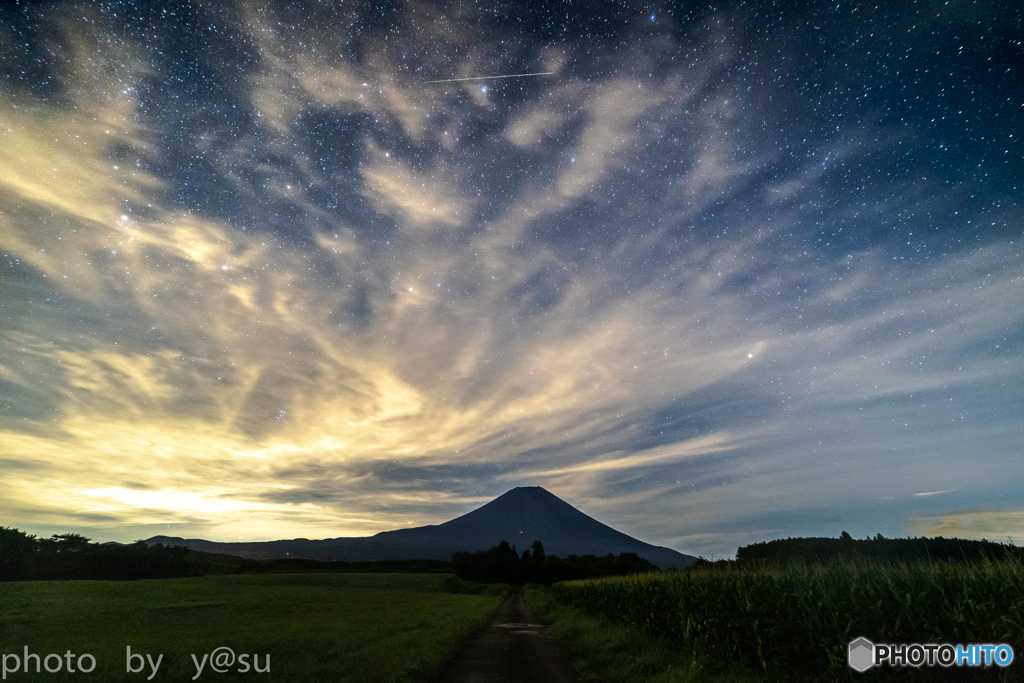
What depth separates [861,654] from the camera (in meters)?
12.3

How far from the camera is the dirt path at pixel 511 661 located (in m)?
15.6

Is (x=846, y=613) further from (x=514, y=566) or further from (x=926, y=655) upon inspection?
(x=514, y=566)

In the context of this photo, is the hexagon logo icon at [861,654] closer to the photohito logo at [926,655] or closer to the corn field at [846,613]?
the photohito logo at [926,655]

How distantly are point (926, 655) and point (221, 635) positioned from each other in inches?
1375

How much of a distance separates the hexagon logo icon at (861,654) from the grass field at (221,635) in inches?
475

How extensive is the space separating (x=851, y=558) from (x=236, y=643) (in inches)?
1113

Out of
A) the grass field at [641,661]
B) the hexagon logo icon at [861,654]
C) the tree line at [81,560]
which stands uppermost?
the hexagon logo icon at [861,654]

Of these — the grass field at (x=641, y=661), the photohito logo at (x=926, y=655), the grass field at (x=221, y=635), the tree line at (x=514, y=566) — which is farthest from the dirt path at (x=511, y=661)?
the tree line at (x=514, y=566)

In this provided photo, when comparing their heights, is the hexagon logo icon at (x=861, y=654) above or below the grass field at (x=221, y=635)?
above

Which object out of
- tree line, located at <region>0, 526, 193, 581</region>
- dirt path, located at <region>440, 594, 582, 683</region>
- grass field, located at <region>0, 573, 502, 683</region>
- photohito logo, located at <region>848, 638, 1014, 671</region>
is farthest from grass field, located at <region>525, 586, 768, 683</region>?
tree line, located at <region>0, 526, 193, 581</region>

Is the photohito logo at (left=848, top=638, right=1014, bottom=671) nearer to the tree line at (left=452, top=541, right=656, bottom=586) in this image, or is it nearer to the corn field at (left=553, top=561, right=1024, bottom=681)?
the corn field at (left=553, top=561, right=1024, bottom=681)

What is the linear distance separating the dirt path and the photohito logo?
791cm

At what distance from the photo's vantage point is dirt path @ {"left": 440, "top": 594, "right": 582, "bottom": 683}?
1559cm

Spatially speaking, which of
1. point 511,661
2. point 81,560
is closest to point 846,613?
point 511,661
